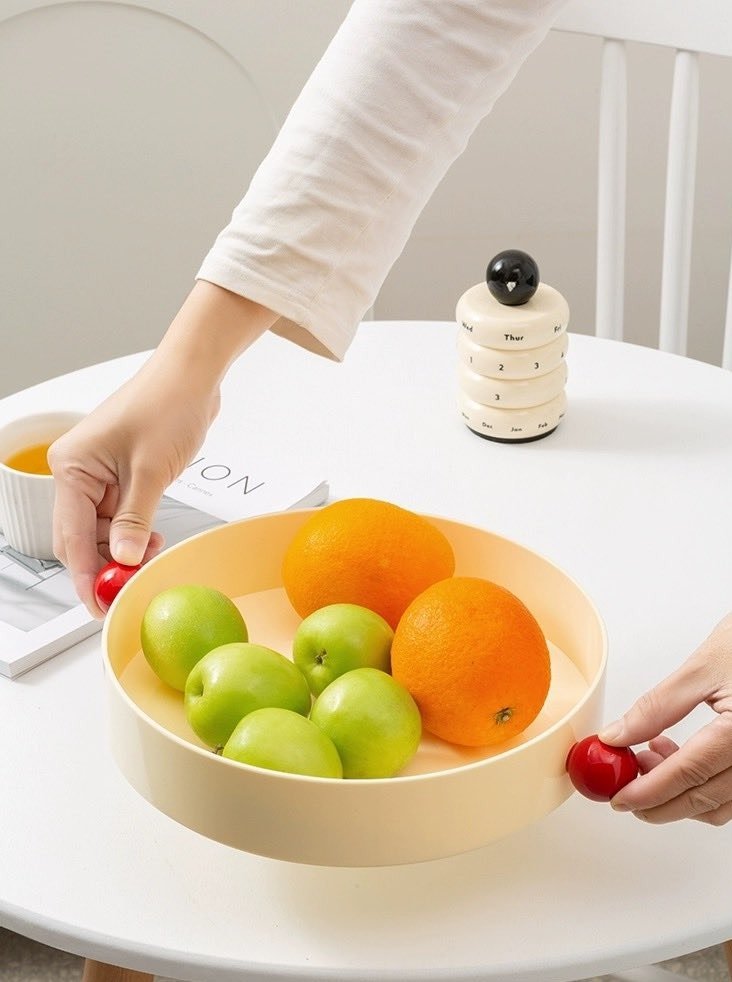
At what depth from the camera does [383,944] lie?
0.65m

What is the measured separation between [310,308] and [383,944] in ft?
1.48

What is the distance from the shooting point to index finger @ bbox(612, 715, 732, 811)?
65cm

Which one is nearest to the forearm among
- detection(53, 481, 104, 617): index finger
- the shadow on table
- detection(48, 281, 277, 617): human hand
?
detection(48, 281, 277, 617): human hand

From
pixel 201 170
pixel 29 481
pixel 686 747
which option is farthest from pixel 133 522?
pixel 201 170

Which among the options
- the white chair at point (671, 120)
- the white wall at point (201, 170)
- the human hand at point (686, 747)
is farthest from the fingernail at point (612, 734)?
the white wall at point (201, 170)

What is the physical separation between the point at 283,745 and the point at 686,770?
0.67 ft

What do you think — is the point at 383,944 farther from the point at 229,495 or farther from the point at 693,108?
the point at 693,108

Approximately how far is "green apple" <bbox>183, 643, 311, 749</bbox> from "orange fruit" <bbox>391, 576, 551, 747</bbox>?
0.06 m

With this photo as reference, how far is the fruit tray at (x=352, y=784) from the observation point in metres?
0.61

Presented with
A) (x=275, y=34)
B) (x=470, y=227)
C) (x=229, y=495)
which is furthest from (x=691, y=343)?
(x=229, y=495)

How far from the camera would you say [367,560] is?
770mm

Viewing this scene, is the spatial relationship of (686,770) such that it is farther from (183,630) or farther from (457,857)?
(183,630)

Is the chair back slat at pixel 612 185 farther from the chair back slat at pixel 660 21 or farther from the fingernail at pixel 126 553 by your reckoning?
the fingernail at pixel 126 553

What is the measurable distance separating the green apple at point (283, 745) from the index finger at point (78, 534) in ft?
0.79
